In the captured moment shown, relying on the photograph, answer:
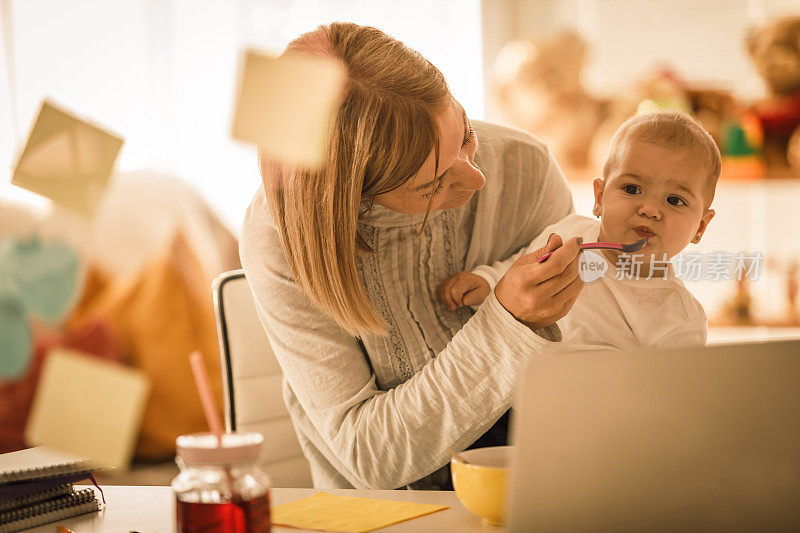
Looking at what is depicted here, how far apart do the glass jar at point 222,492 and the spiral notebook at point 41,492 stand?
0.83 feet

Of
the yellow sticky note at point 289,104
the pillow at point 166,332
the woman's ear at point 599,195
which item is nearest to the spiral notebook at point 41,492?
the yellow sticky note at point 289,104

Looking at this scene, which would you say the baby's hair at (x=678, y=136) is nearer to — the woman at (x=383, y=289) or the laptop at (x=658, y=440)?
the woman at (x=383, y=289)

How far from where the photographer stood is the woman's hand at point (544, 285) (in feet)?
2.94

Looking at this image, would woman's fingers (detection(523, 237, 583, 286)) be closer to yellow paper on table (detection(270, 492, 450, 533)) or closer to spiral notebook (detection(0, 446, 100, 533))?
yellow paper on table (detection(270, 492, 450, 533))

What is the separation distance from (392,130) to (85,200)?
390 millimetres

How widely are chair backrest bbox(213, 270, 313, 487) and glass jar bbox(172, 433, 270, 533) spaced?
1.90 ft

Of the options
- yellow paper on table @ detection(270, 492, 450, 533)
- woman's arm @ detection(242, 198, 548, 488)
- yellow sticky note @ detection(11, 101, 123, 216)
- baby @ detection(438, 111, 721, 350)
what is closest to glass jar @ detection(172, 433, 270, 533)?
yellow paper on table @ detection(270, 492, 450, 533)

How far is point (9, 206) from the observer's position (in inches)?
84.6

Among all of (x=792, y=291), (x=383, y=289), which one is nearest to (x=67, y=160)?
(x=383, y=289)

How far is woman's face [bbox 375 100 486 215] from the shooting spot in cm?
100

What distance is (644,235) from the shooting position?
1066mm

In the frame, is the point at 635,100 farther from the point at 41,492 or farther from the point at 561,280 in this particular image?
the point at 41,492

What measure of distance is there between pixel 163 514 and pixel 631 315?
67cm

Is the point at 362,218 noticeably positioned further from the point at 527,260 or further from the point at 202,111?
the point at 202,111
